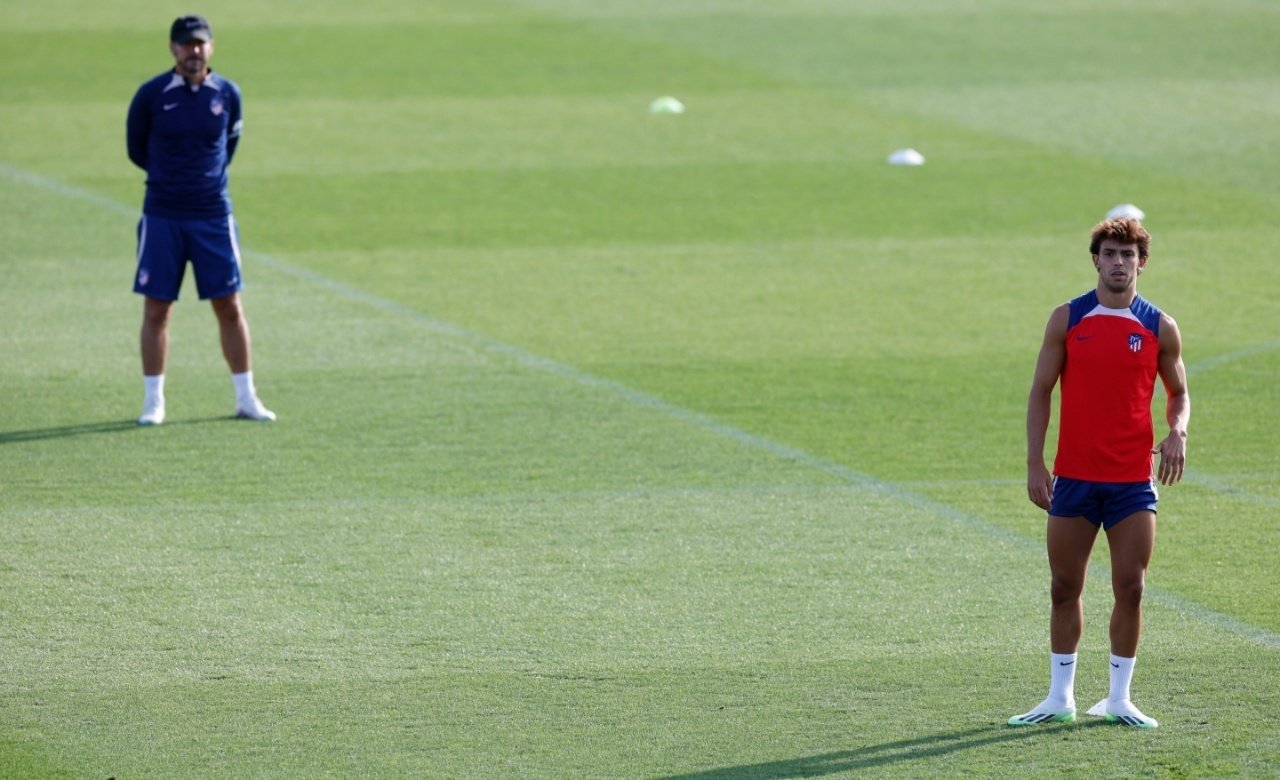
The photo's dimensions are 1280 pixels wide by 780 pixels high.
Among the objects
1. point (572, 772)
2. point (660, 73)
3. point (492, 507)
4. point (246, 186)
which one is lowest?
point (572, 772)

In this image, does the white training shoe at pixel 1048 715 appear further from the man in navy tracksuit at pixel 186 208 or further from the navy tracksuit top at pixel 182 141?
the navy tracksuit top at pixel 182 141

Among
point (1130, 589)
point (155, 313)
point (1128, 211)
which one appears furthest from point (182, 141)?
point (1128, 211)

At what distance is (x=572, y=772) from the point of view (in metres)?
5.67

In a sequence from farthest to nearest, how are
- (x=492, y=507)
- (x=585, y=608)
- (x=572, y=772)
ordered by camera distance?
1. (x=492, y=507)
2. (x=585, y=608)
3. (x=572, y=772)

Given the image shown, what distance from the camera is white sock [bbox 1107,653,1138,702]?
598 cm

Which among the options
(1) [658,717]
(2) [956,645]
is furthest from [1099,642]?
(1) [658,717]

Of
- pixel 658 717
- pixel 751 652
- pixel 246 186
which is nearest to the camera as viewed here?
pixel 658 717

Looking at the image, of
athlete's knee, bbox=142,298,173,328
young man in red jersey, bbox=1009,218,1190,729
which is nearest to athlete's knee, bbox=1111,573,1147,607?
young man in red jersey, bbox=1009,218,1190,729

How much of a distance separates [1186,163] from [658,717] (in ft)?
43.6

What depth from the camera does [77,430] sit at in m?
9.97

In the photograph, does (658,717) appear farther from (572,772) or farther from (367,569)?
(367,569)

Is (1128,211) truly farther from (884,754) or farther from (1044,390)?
(884,754)

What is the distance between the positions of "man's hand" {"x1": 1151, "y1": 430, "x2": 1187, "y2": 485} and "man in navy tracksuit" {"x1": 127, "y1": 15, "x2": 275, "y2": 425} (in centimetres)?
570

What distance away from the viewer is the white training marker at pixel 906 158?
17812 mm
